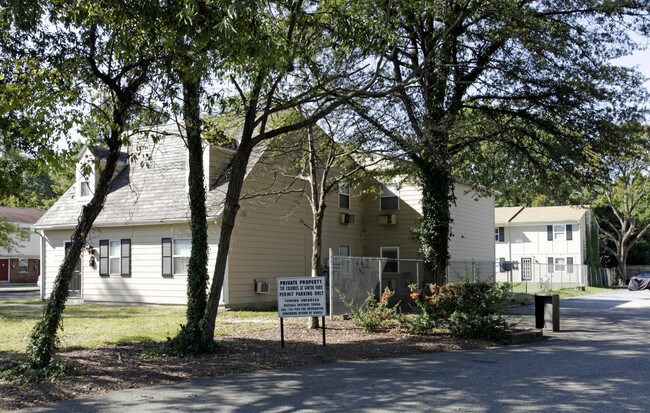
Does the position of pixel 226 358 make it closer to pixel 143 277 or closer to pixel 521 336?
pixel 521 336

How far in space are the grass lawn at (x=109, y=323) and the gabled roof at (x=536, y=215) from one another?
120ft

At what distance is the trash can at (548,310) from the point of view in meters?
16.2

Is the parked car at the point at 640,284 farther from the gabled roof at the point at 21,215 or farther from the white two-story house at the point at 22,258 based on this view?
the gabled roof at the point at 21,215

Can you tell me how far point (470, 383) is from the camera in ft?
30.0

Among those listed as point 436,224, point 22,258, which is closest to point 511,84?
point 436,224

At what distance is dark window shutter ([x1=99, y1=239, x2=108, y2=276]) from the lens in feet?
75.6

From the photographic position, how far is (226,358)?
11.0 meters

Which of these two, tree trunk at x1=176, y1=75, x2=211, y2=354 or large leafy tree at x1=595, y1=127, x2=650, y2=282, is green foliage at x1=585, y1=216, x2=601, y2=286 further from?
tree trunk at x1=176, y1=75, x2=211, y2=354

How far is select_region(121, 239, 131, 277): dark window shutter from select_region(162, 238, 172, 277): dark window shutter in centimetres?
161

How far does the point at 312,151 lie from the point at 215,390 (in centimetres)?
747

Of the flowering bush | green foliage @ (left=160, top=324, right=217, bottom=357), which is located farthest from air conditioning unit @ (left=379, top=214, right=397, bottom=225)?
green foliage @ (left=160, top=324, right=217, bottom=357)

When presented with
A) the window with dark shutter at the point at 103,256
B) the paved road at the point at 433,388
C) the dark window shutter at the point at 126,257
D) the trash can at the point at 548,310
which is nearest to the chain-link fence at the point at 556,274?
the trash can at the point at 548,310

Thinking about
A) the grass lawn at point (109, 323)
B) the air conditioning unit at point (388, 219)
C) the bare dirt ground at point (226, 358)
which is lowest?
the bare dirt ground at point (226, 358)

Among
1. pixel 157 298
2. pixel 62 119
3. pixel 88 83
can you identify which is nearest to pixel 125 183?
pixel 157 298
